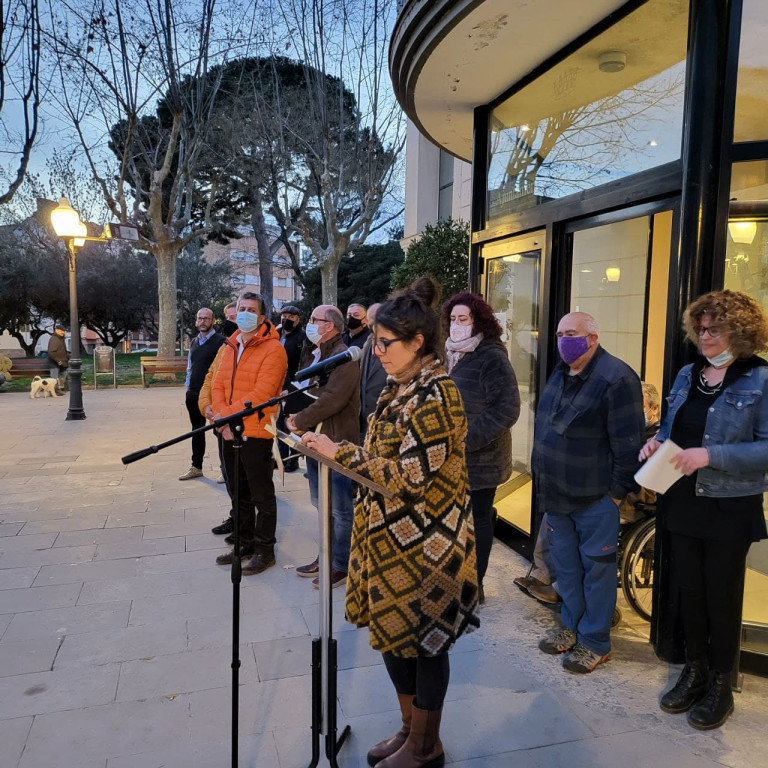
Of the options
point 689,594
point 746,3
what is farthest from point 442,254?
point 689,594

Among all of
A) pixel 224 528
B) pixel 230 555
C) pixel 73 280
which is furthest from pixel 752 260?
pixel 73 280

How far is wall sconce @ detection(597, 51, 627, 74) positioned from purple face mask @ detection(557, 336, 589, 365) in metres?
2.01

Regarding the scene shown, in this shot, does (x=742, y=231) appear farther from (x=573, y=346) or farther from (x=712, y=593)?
(x=712, y=593)

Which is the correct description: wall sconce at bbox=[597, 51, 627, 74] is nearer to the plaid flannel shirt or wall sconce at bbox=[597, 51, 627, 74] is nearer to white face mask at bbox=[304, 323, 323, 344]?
the plaid flannel shirt

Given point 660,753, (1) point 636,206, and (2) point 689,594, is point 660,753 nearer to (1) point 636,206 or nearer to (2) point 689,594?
(2) point 689,594

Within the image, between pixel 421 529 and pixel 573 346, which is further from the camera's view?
Result: pixel 573 346

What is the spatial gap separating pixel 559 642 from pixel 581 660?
0.65 ft

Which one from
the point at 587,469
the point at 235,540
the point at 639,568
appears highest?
the point at 587,469

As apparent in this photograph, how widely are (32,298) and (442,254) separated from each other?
23.9m

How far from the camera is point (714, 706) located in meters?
2.74

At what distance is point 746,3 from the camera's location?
3.00 metres

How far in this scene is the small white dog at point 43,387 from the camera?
14.4 metres

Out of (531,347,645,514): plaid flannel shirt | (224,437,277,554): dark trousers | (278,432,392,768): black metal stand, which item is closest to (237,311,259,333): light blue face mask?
(224,437,277,554): dark trousers

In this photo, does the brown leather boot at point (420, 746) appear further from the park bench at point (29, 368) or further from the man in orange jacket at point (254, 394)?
the park bench at point (29, 368)
